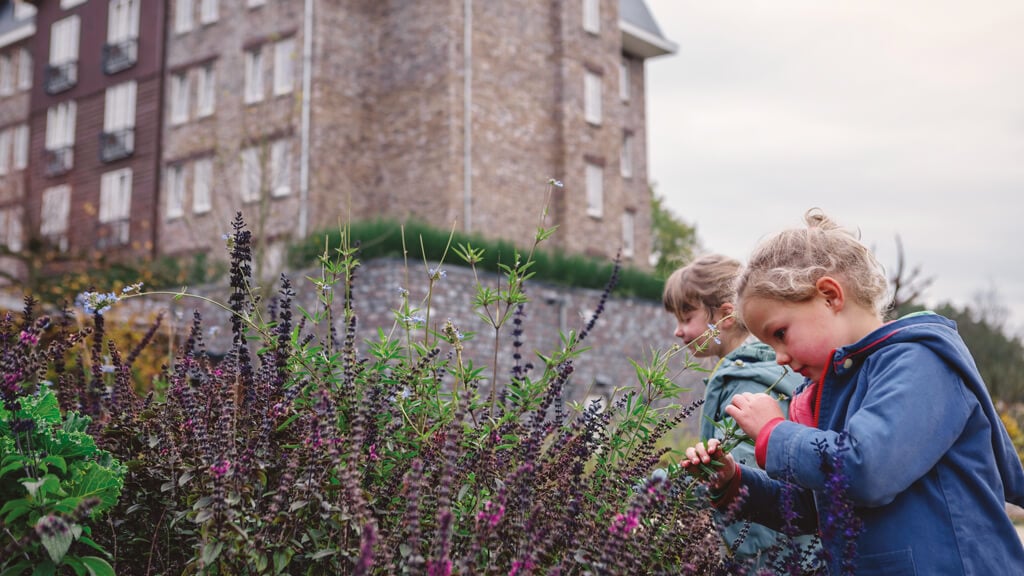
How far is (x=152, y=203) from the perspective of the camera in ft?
97.5

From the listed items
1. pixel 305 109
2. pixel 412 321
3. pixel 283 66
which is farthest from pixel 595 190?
pixel 412 321

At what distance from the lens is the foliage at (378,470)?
235cm

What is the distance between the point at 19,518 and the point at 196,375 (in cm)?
114

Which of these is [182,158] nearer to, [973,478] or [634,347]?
[634,347]

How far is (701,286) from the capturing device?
14.7 ft

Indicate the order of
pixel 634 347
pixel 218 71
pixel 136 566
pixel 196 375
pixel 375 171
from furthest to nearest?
pixel 218 71
pixel 375 171
pixel 634 347
pixel 196 375
pixel 136 566

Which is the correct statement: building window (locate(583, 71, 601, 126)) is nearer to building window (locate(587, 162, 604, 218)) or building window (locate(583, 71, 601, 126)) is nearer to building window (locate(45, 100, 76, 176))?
building window (locate(587, 162, 604, 218))

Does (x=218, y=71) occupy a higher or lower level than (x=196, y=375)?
higher

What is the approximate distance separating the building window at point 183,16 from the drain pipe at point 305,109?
5706 millimetres

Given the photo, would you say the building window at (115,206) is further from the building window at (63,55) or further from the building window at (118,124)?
the building window at (63,55)

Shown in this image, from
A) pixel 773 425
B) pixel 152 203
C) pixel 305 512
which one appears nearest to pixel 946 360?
pixel 773 425

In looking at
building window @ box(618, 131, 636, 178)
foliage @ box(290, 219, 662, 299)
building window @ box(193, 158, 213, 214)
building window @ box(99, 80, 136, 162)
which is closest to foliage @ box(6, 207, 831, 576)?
foliage @ box(290, 219, 662, 299)

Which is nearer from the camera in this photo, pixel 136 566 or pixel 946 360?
pixel 946 360

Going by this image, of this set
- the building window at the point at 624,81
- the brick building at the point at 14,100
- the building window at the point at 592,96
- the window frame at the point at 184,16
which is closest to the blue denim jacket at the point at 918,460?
the building window at the point at 592,96
